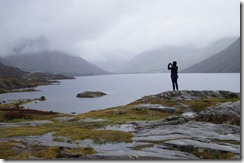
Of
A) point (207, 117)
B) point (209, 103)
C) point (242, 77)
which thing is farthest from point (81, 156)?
point (209, 103)

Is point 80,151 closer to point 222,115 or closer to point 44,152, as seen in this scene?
point 44,152

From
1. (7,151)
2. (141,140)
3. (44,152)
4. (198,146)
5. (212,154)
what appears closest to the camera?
(212,154)

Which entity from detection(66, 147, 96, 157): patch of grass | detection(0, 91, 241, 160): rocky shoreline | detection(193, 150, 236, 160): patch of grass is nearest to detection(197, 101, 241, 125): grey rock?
detection(0, 91, 241, 160): rocky shoreline

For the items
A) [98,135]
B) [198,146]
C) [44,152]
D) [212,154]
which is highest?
[98,135]

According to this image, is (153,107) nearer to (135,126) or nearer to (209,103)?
(209,103)

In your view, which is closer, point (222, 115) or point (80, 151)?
point (80, 151)

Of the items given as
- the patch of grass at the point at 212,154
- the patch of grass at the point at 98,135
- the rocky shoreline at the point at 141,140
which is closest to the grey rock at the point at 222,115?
the rocky shoreline at the point at 141,140

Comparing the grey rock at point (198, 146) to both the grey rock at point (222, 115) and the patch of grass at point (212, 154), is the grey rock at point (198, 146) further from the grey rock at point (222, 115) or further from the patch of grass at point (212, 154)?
the grey rock at point (222, 115)

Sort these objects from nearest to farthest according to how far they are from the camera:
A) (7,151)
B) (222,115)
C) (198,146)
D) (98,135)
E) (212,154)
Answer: (212,154)
(198,146)
(7,151)
(98,135)
(222,115)

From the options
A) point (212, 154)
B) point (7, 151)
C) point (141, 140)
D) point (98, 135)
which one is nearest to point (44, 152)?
point (7, 151)

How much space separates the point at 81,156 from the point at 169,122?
12.6 metres

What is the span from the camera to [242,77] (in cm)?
1734

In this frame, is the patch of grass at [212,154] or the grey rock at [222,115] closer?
the patch of grass at [212,154]

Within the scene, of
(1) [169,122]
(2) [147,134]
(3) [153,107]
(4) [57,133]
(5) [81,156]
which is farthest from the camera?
(3) [153,107]
